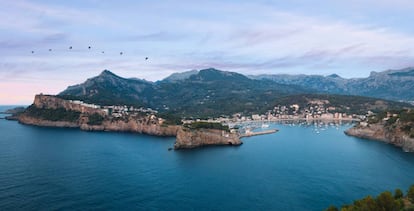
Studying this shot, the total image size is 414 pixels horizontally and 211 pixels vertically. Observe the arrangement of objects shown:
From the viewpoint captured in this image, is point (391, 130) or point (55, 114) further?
point (55, 114)

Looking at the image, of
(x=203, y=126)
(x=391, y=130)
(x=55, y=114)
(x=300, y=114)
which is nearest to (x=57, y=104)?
(x=55, y=114)

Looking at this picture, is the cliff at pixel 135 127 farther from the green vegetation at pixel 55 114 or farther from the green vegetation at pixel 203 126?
the green vegetation at pixel 203 126

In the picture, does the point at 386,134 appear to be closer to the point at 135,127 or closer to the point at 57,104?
the point at 135,127

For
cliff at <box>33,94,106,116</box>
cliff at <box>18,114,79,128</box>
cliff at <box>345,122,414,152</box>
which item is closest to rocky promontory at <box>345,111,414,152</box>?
cliff at <box>345,122,414,152</box>

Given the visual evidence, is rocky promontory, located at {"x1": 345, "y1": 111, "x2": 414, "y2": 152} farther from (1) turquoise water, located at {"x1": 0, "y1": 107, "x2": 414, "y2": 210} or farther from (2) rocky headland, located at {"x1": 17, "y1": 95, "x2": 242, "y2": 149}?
(2) rocky headland, located at {"x1": 17, "y1": 95, "x2": 242, "y2": 149}

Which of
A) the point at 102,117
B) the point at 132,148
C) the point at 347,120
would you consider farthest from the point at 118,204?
the point at 347,120

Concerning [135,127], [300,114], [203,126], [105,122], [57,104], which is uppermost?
[57,104]

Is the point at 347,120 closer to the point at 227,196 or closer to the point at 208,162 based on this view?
the point at 208,162
